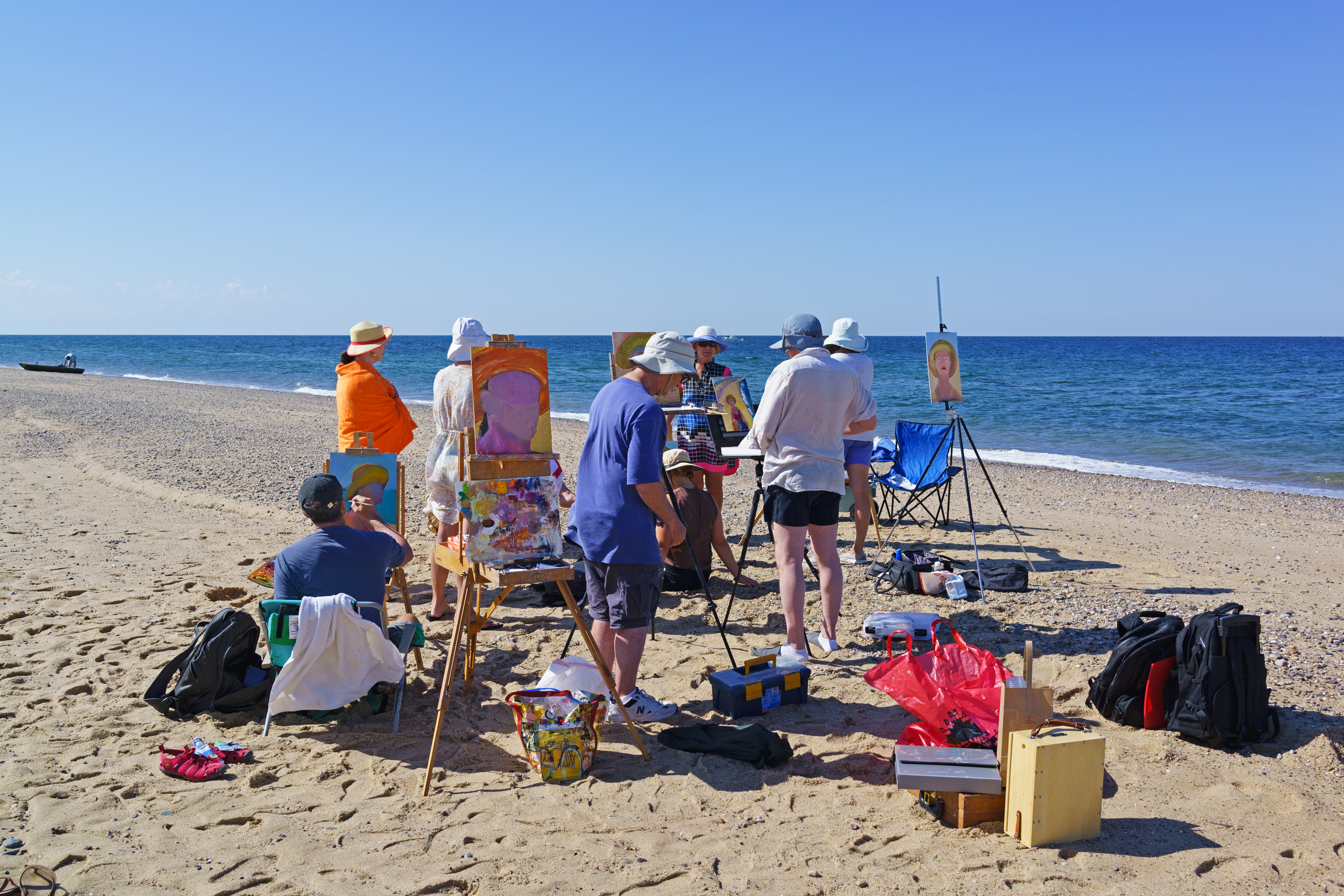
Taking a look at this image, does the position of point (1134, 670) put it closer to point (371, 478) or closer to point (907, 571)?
Answer: point (907, 571)

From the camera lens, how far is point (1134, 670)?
3.64m

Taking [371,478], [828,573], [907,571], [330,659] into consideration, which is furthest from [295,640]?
[907,571]

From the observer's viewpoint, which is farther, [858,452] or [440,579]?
[858,452]

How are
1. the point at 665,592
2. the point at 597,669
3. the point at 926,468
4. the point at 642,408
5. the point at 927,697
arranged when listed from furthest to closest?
the point at 926,468, the point at 665,592, the point at 597,669, the point at 927,697, the point at 642,408

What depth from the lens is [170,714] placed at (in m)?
3.70

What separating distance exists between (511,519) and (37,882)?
190 centimetres

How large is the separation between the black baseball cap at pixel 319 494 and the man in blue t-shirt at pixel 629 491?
1.06 m

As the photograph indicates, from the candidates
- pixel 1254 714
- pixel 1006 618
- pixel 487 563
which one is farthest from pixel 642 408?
pixel 1006 618

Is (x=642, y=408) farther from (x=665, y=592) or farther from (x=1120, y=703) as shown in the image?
(x=665, y=592)

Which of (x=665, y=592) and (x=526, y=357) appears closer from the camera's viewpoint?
(x=526, y=357)

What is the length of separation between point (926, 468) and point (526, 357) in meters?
4.01

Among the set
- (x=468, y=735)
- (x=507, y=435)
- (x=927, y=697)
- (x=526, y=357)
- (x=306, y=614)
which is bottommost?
(x=468, y=735)

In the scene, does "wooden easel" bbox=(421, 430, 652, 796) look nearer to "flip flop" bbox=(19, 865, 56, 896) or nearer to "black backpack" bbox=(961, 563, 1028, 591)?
"flip flop" bbox=(19, 865, 56, 896)

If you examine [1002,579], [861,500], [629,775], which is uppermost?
[861,500]
